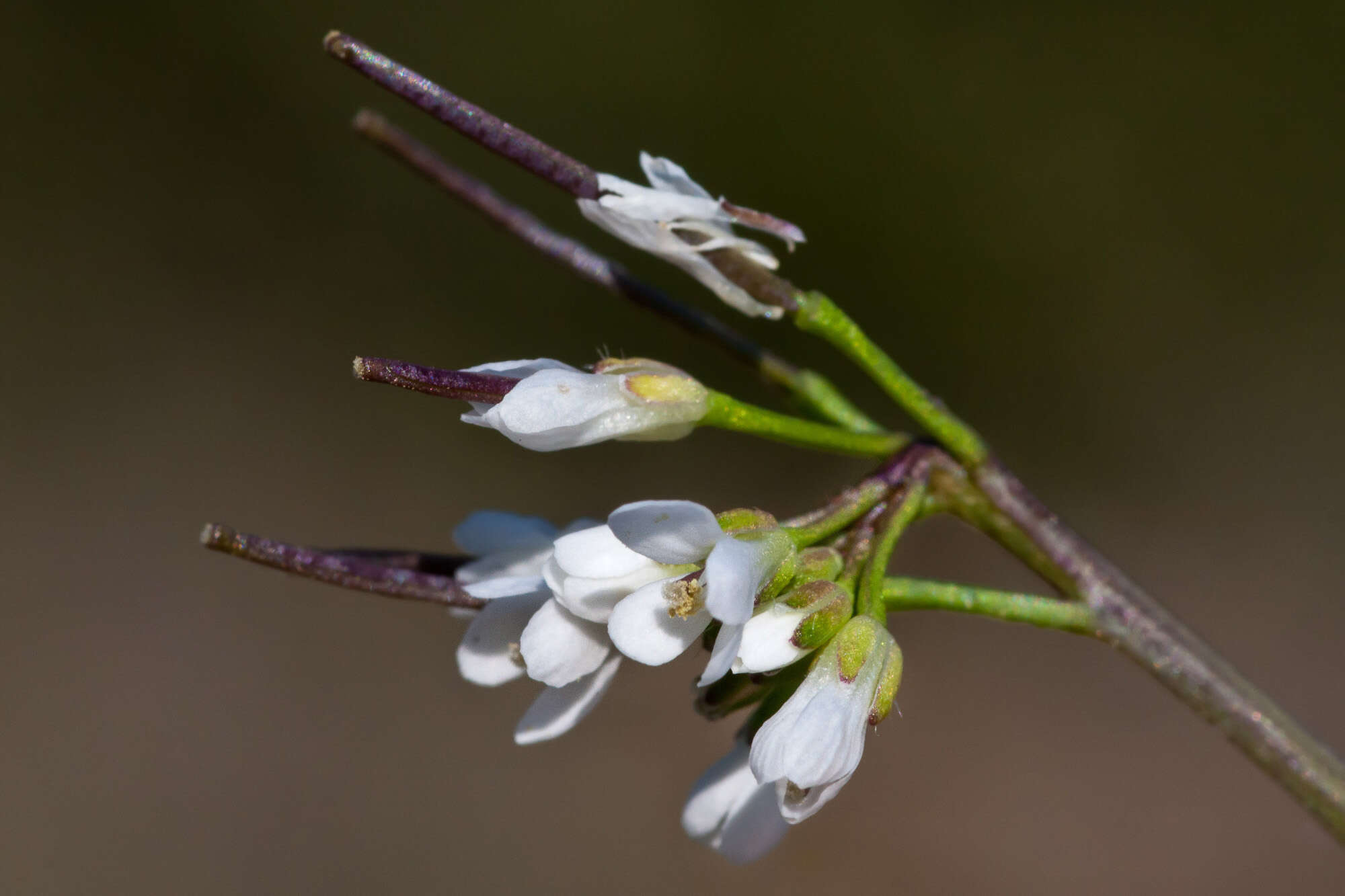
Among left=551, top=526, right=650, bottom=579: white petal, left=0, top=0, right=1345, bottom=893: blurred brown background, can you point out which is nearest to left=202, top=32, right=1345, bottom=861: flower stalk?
left=551, top=526, right=650, bottom=579: white petal

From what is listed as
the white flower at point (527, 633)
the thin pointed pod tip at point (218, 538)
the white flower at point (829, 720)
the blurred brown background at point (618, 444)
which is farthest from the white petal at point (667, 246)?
the blurred brown background at point (618, 444)

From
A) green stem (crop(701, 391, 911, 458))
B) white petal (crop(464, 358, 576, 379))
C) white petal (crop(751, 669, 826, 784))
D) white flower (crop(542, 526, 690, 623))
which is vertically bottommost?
white petal (crop(751, 669, 826, 784))

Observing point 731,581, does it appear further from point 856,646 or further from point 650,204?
point 650,204

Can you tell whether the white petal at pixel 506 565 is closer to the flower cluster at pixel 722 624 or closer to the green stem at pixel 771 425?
the flower cluster at pixel 722 624

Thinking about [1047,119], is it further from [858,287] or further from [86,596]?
[86,596]

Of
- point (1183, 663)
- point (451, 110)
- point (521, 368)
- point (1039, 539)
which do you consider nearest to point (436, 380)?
point (521, 368)

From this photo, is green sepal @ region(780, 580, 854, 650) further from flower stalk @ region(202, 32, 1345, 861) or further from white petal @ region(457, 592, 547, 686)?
white petal @ region(457, 592, 547, 686)

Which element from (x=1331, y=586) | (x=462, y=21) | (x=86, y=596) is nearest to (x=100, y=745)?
(x=86, y=596)
